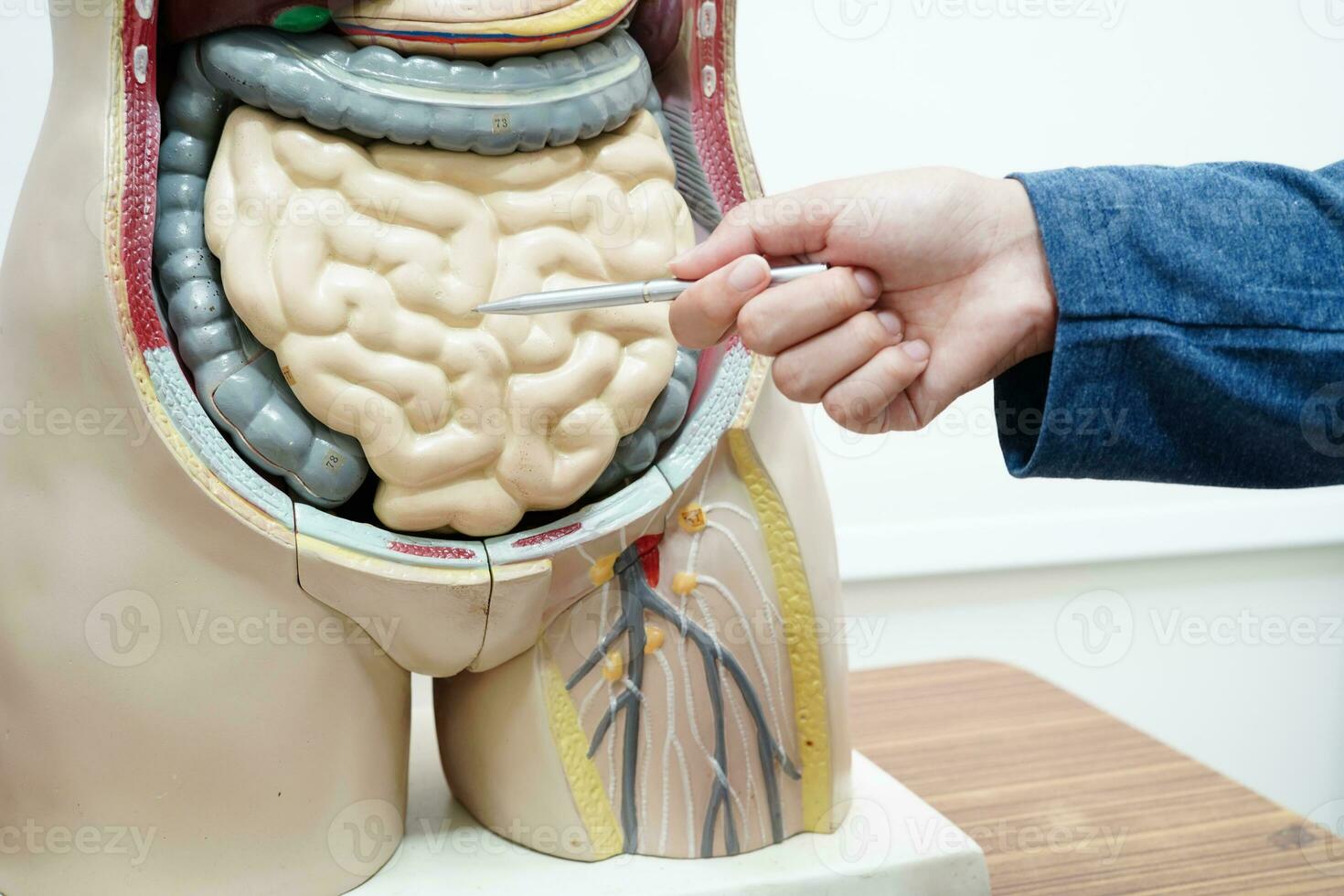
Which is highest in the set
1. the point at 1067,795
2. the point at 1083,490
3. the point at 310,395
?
the point at 310,395

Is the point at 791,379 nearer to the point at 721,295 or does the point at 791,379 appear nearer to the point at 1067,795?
the point at 721,295

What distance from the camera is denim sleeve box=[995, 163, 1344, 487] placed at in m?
0.61

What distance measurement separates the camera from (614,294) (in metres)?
0.61

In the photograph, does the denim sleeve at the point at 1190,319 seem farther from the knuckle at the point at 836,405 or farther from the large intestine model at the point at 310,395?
the large intestine model at the point at 310,395

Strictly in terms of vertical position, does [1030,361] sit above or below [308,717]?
above

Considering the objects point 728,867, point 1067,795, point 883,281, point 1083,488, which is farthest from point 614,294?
point 1083,488

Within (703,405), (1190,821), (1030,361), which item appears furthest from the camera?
(1190,821)

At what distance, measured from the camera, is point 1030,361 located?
68 centimetres

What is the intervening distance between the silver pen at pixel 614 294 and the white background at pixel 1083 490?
0.68 metres

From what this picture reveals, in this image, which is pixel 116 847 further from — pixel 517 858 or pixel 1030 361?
pixel 1030 361

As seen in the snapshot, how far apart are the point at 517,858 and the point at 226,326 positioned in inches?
15.0

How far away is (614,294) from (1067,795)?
28.4 inches

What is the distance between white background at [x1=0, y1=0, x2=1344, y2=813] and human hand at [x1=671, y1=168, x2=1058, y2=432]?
2.12 feet

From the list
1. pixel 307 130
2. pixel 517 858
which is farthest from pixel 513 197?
pixel 517 858
